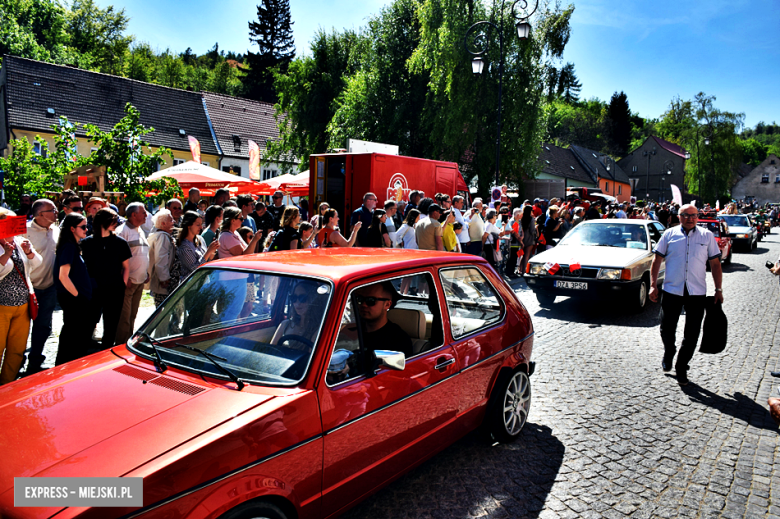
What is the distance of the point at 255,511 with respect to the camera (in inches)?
89.1

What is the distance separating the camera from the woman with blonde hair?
483 cm

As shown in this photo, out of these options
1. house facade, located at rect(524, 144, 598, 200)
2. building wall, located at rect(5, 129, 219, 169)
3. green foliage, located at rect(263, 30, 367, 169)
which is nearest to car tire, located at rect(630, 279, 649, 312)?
green foliage, located at rect(263, 30, 367, 169)

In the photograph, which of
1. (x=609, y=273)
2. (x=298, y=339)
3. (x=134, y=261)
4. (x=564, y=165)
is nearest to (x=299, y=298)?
(x=298, y=339)

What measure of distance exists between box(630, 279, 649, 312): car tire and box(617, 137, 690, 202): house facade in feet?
261

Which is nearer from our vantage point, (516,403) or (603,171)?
(516,403)

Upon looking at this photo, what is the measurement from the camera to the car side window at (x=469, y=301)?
374cm

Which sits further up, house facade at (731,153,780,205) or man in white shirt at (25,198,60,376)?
house facade at (731,153,780,205)

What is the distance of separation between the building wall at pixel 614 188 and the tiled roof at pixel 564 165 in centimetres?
457

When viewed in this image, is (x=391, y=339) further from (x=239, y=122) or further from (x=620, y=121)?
(x=620, y=121)

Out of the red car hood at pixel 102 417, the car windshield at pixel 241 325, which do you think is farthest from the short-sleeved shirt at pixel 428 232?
the red car hood at pixel 102 417

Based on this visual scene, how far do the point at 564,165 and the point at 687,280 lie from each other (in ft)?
193

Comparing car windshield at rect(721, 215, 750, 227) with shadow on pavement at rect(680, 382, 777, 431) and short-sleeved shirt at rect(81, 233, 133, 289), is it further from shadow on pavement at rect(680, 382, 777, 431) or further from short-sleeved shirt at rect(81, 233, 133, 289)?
short-sleeved shirt at rect(81, 233, 133, 289)

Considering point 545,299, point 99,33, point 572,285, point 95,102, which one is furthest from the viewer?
point 99,33

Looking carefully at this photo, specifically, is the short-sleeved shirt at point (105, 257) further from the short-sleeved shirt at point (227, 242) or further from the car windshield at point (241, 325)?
the car windshield at point (241, 325)
